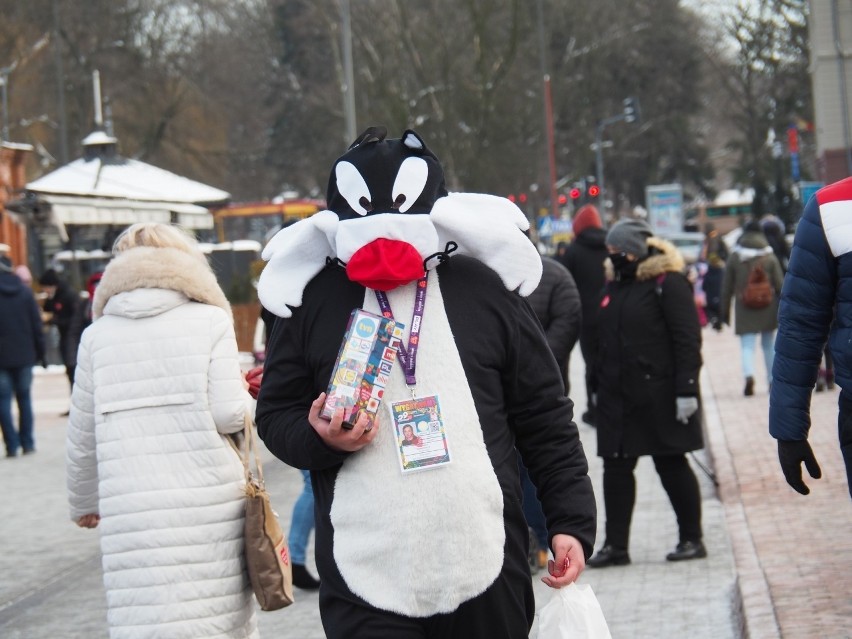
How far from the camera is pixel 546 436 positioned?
340 cm

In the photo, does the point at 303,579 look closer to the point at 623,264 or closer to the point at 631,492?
the point at 631,492

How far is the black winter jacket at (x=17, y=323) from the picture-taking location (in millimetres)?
13484

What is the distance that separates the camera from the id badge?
3.17 m

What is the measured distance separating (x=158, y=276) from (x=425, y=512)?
1.98 meters

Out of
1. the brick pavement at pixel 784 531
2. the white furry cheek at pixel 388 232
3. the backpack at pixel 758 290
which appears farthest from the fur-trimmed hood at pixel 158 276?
the backpack at pixel 758 290

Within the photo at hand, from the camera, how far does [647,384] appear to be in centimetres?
754

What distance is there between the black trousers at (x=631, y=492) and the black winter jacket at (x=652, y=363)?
4.1 inches

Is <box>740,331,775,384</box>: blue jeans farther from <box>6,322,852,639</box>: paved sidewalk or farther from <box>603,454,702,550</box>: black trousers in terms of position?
<box>603,454,702,550</box>: black trousers

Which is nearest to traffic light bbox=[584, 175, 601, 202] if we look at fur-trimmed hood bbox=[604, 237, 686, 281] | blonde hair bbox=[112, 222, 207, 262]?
fur-trimmed hood bbox=[604, 237, 686, 281]

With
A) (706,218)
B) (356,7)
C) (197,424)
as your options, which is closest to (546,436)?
(197,424)

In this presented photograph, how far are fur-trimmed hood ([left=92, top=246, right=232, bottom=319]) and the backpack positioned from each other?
10.3 meters

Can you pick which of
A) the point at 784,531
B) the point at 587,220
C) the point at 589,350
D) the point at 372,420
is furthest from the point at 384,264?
the point at 587,220

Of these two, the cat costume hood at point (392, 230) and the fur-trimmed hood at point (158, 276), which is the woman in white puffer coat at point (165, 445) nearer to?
the fur-trimmed hood at point (158, 276)

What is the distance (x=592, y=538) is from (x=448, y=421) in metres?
0.46
